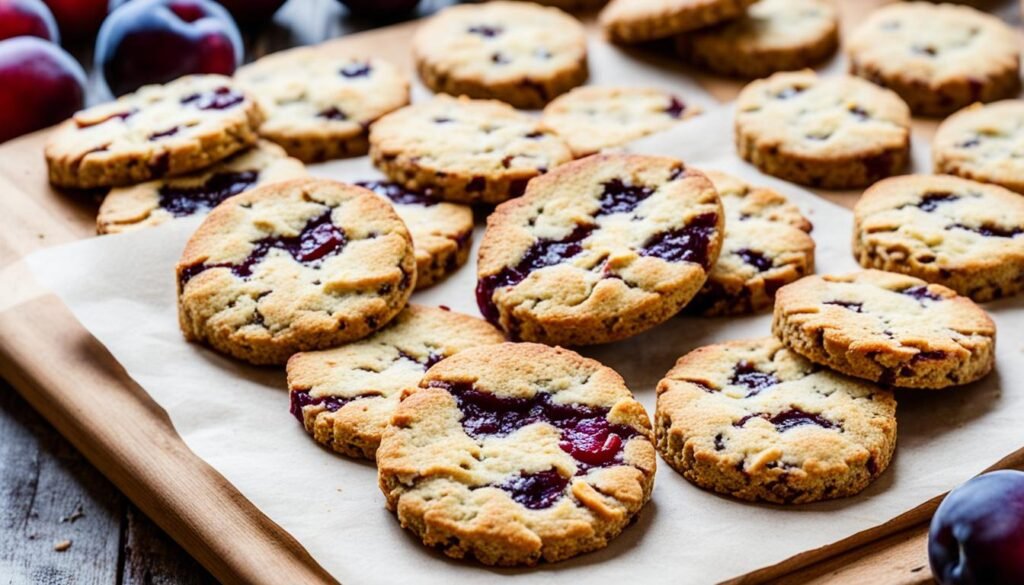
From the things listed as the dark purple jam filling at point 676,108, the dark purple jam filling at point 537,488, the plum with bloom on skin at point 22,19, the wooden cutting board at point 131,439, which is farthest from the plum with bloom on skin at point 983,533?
the plum with bloom on skin at point 22,19

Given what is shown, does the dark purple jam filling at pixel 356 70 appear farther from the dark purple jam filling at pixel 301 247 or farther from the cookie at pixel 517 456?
the cookie at pixel 517 456

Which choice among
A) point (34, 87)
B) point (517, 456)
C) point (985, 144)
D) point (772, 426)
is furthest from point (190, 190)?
point (985, 144)

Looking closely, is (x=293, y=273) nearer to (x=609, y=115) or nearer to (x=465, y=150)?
(x=465, y=150)

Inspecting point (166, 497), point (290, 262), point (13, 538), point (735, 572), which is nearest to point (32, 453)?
point (13, 538)

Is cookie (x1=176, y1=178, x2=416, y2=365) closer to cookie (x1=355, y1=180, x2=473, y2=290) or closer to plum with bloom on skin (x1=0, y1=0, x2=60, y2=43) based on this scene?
cookie (x1=355, y1=180, x2=473, y2=290)

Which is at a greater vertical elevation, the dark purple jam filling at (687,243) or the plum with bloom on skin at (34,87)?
the dark purple jam filling at (687,243)

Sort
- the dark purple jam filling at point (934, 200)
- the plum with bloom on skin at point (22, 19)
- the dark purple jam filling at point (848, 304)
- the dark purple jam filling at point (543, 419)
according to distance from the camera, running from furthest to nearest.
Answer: the plum with bloom on skin at point (22, 19)
the dark purple jam filling at point (934, 200)
the dark purple jam filling at point (848, 304)
the dark purple jam filling at point (543, 419)
